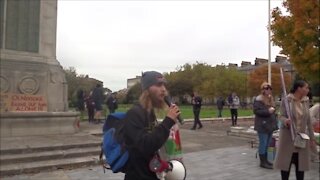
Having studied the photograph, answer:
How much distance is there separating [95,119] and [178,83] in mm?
61462

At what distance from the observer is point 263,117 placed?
27.7 ft

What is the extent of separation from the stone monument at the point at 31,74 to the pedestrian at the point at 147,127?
27.9 feet

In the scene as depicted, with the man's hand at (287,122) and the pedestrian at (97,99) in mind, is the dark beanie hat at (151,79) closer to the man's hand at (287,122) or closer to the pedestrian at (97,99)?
the man's hand at (287,122)

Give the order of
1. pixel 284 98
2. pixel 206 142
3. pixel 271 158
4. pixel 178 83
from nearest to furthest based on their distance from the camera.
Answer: pixel 284 98 → pixel 271 158 → pixel 206 142 → pixel 178 83

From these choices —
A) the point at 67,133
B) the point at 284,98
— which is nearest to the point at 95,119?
the point at 67,133

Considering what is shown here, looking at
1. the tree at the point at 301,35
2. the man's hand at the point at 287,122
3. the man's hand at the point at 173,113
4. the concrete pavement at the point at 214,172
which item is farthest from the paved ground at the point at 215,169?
the tree at the point at 301,35

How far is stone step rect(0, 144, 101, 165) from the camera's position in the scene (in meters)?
8.72

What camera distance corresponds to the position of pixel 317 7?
1512 centimetres

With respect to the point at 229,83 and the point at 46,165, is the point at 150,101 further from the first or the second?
the point at 229,83

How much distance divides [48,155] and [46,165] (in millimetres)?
481

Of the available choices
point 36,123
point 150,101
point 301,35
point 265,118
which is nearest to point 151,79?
point 150,101

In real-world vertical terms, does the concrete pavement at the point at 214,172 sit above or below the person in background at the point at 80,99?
below

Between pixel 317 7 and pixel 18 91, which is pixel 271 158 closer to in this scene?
pixel 18 91

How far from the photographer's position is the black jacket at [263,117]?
838 cm
